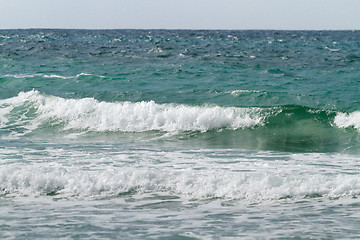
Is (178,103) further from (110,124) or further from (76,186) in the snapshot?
(76,186)

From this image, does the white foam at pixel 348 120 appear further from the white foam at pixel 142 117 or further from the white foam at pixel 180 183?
the white foam at pixel 180 183

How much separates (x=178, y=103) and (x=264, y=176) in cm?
956

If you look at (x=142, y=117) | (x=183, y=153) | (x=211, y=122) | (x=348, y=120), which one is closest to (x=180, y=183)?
(x=183, y=153)

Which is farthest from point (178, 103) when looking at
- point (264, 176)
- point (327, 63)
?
point (327, 63)

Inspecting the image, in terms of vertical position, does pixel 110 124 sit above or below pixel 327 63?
below

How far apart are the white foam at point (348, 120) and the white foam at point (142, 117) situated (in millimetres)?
2177

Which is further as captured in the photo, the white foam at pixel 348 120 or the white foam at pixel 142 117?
the white foam at pixel 142 117

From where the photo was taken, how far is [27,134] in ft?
52.8

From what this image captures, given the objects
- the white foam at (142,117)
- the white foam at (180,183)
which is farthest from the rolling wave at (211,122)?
the white foam at (180,183)

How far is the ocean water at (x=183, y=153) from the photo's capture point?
7.90 m

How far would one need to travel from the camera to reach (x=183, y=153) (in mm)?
12812

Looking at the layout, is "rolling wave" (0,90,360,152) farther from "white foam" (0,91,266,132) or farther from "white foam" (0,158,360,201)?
"white foam" (0,158,360,201)

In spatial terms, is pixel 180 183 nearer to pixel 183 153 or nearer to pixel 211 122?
pixel 183 153

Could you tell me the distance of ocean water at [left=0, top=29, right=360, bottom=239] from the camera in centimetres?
790
